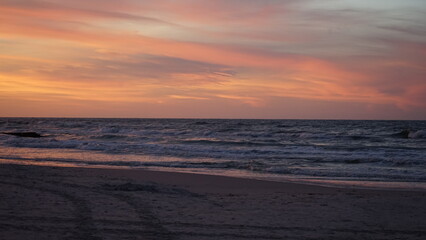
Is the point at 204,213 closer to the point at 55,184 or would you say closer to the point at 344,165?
the point at 55,184

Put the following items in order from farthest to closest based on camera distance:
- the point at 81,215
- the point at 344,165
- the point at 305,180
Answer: the point at 344,165, the point at 305,180, the point at 81,215

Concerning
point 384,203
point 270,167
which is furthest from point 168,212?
point 270,167

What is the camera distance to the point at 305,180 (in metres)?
14.0

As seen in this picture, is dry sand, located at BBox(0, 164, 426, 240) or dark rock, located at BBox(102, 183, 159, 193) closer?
dry sand, located at BBox(0, 164, 426, 240)

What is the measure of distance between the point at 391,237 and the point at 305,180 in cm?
761

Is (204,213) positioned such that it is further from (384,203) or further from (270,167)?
(270,167)

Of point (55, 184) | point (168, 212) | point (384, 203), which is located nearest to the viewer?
point (168, 212)

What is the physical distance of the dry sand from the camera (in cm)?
629

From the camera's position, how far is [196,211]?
7816 millimetres

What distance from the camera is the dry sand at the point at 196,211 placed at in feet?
20.6

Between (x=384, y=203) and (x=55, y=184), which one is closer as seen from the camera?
(x=384, y=203)

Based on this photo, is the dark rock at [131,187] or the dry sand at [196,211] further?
the dark rock at [131,187]

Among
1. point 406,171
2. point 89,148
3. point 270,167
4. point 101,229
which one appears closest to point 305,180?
point 270,167

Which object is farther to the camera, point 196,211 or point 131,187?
point 131,187
